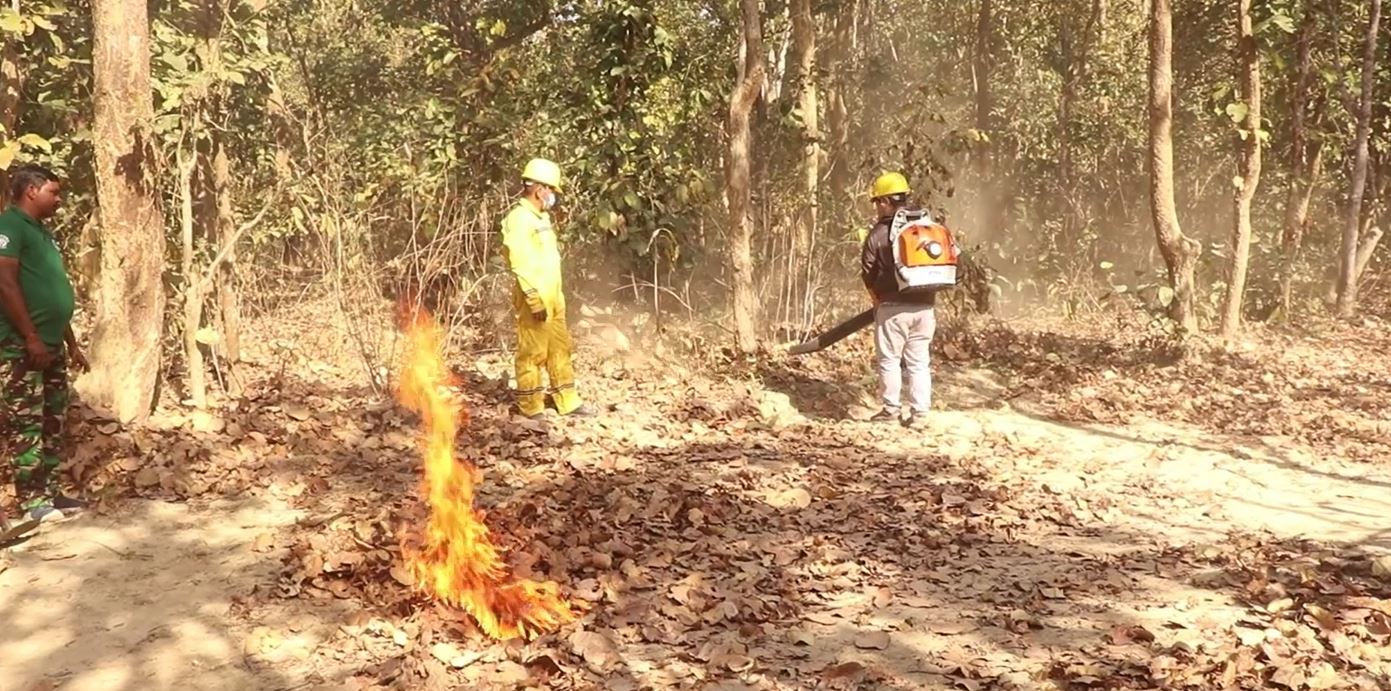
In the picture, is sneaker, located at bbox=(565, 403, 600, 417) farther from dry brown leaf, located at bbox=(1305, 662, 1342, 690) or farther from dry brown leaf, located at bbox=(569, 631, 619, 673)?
dry brown leaf, located at bbox=(1305, 662, 1342, 690)

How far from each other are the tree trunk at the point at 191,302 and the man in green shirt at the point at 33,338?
78.3 inches

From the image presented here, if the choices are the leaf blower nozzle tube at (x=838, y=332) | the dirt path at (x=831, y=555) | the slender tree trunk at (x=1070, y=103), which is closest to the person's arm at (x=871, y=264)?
the leaf blower nozzle tube at (x=838, y=332)

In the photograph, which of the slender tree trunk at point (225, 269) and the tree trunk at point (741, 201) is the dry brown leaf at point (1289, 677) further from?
the slender tree trunk at point (225, 269)

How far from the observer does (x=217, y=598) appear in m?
4.58

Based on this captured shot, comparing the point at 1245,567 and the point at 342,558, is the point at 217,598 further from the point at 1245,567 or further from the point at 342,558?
the point at 1245,567

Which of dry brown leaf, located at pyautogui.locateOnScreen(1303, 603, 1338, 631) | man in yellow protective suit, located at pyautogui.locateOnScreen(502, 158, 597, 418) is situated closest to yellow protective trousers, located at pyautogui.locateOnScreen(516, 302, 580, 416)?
man in yellow protective suit, located at pyautogui.locateOnScreen(502, 158, 597, 418)

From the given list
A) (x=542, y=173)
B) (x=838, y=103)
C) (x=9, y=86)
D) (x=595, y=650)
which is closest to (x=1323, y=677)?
(x=595, y=650)

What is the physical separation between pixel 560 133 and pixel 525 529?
6.68 m

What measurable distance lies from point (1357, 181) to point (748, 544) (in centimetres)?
1151

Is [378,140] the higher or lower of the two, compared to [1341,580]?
higher

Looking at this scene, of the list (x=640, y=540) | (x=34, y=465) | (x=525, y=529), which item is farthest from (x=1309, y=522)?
(x=34, y=465)

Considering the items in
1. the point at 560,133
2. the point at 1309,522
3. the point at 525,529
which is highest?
the point at 560,133

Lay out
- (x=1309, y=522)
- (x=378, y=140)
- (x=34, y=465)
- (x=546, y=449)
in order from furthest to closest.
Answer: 1. (x=378, y=140)
2. (x=546, y=449)
3. (x=1309, y=522)
4. (x=34, y=465)

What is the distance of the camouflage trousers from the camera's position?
5.22 metres
